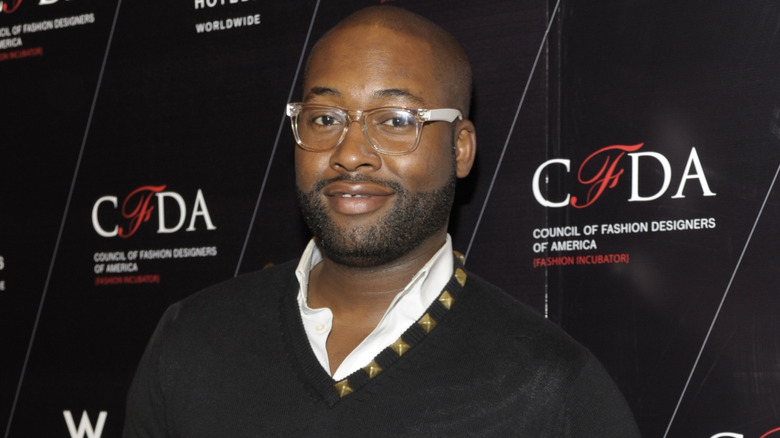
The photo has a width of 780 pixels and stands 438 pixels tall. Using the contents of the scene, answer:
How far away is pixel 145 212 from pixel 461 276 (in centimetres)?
109

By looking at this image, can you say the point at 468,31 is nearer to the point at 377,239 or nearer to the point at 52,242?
the point at 377,239

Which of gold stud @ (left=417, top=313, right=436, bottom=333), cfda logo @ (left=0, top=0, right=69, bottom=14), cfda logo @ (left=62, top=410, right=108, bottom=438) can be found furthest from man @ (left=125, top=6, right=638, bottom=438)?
cfda logo @ (left=0, top=0, right=69, bottom=14)

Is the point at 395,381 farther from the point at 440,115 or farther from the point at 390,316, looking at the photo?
the point at 440,115

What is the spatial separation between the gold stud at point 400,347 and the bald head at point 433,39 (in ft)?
1.25

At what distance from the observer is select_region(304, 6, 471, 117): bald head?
4.43ft

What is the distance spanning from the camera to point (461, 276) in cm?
135

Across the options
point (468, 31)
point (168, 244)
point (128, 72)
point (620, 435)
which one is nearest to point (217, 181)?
point (168, 244)

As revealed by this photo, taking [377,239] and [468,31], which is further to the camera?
[468,31]

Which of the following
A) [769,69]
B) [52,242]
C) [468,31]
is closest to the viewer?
[769,69]

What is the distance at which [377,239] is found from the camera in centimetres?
129

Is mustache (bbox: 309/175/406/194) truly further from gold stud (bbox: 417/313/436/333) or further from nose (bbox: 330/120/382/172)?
gold stud (bbox: 417/313/436/333)

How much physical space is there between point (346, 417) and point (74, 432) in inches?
50.0

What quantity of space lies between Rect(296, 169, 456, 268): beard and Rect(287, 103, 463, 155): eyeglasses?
6 cm

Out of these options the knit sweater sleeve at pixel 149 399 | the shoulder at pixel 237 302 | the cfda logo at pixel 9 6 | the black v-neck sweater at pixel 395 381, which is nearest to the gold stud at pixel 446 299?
the black v-neck sweater at pixel 395 381
